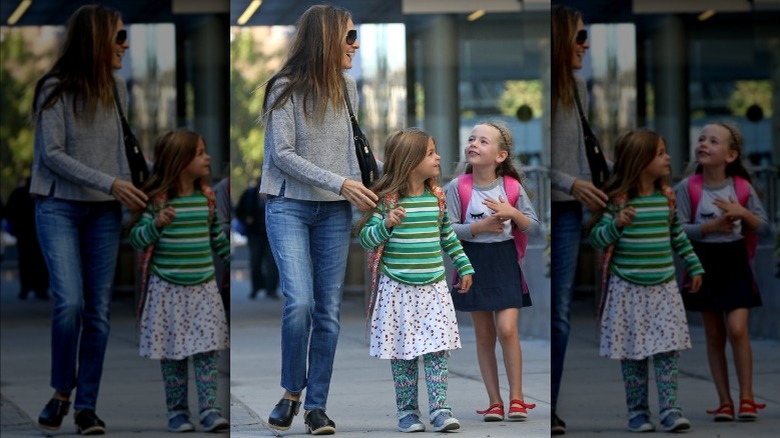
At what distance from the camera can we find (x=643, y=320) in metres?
4.72

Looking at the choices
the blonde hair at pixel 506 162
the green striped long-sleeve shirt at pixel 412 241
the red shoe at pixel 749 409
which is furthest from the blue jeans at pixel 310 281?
the red shoe at pixel 749 409

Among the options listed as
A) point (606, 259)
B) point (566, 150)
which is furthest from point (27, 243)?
point (606, 259)

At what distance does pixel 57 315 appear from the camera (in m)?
4.71

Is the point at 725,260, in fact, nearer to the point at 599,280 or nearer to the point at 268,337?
the point at 599,280

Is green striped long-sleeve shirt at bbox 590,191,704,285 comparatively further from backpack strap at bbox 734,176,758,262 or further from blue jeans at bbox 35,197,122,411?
blue jeans at bbox 35,197,122,411

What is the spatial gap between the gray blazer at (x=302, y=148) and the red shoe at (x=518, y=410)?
0.98m

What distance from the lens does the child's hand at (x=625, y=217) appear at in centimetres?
468

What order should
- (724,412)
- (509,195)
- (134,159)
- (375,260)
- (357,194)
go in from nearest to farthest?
(357,194), (375,260), (509,195), (134,159), (724,412)

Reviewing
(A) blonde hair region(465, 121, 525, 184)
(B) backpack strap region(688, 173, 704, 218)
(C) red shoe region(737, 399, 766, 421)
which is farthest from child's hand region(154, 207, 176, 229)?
(C) red shoe region(737, 399, 766, 421)

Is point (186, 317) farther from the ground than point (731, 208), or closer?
closer

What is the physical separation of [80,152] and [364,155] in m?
1.04

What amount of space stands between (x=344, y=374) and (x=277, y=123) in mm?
905

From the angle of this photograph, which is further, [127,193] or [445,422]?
[127,193]

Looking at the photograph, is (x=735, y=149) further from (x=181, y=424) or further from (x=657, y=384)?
(x=181, y=424)
